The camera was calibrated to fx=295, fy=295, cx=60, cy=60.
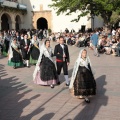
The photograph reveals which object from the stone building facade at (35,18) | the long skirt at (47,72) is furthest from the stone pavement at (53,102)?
the stone building facade at (35,18)

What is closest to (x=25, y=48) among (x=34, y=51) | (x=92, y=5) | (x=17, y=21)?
(x=34, y=51)

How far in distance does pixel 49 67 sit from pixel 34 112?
2.53 metres

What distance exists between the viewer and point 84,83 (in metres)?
7.70

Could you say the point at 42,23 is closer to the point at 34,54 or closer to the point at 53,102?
the point at 34,54

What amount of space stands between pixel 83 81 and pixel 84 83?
61 mm

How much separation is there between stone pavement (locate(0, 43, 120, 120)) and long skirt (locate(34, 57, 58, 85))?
223 mm

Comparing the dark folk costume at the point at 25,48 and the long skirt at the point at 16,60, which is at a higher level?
the dark folk costume at the point at 25,48

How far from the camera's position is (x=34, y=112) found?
6887 millimetres

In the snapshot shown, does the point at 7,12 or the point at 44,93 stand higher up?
the point at 7,12

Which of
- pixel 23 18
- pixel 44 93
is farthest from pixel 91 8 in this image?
pixel 44 93

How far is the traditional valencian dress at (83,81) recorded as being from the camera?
303 inches

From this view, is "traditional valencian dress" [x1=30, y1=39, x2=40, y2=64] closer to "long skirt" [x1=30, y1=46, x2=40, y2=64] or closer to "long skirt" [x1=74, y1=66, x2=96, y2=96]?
"long skirt" [x1=30, y1=46, x2=40, y2=64]

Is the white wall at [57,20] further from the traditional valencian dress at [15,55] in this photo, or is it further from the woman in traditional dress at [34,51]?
the traditional valencian dress at [15,55]

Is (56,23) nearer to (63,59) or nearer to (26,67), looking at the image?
(26,67)
